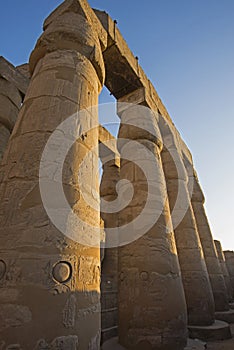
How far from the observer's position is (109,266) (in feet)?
27.1

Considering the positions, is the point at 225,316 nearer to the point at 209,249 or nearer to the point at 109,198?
the point at 209,249

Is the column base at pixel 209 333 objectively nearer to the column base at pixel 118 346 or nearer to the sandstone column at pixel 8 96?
the column base at pixel 118 346

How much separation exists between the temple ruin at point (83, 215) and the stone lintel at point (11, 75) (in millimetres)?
38

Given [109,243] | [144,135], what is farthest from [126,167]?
[109,243]

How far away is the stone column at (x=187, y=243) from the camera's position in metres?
5.09

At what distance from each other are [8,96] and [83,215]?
15.8 ft

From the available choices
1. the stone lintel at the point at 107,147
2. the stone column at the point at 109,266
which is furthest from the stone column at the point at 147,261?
the stone lintel at the point at 107,147

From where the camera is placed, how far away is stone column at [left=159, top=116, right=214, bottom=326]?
5.09 metres

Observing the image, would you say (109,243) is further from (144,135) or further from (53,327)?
(53,327)

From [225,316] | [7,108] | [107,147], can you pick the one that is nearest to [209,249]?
[225,316]

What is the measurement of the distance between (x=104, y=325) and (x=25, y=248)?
3913mm

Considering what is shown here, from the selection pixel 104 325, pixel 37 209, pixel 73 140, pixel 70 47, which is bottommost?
pixel 104 325

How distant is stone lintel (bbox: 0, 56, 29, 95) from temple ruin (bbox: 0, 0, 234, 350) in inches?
1.5

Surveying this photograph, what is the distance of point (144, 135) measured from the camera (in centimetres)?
506
